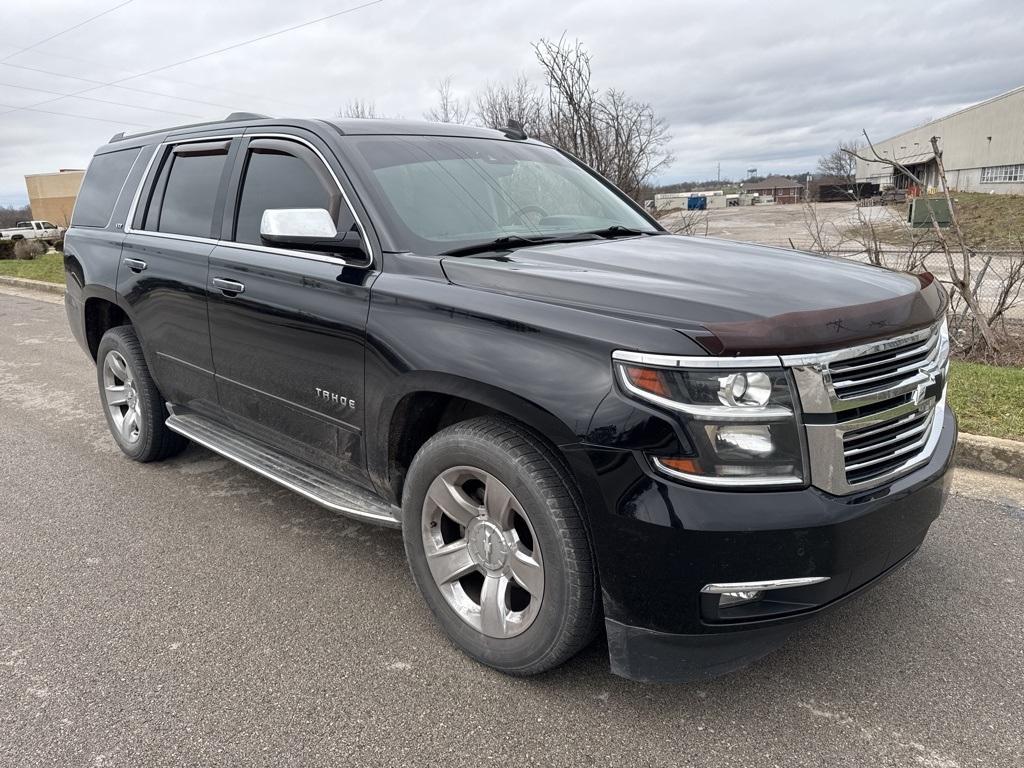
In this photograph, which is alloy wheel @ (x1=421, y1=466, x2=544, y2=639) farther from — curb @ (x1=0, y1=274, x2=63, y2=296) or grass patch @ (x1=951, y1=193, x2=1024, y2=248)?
grass patch @ (x1=951, y1=193, x2=1024, y2=248)

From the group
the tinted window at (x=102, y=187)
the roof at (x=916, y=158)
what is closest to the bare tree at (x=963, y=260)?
the roof at (x=916, y=158)

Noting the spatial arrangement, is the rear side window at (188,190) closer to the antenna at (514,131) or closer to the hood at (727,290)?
the antenna at (514,131)

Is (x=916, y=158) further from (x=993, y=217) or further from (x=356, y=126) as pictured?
(x=356, y=126)

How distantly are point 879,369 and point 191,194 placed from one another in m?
3.48

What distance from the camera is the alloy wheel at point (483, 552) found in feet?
8.26

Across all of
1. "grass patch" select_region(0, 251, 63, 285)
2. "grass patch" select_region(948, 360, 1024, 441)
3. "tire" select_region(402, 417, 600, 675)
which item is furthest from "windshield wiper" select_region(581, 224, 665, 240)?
"grass patch" select_region(0, 251, 63, 285)

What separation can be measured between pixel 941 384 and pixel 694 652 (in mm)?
1293

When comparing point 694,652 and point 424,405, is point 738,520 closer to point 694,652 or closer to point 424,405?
point 694,652

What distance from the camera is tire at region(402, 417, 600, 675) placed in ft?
7.71

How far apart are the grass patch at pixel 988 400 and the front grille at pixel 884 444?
2.49 meters

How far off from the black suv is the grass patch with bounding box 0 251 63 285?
13611 mm

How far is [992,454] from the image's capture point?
14.2 ft

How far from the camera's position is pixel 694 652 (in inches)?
88.2

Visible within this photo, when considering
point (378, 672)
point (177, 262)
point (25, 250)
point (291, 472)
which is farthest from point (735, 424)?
point (25, 250)
